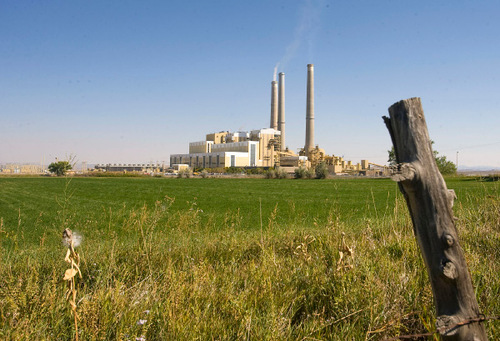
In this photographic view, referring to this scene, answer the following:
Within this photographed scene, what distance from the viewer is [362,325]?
2797mm

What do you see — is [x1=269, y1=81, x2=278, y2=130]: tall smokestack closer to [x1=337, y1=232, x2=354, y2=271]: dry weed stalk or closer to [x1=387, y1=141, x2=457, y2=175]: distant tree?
[x1=387, y1=141, x2=457, y2=175]: distant tree

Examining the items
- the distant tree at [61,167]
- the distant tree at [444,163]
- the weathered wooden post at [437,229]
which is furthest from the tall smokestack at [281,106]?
the weathered wooden post at [437,229]

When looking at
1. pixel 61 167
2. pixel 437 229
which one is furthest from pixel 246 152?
pixel 437 229

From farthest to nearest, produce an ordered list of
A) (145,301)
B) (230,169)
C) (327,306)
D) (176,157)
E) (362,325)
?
(176,157) < (230,169) < (327,306) < (145,301) < (362,325)

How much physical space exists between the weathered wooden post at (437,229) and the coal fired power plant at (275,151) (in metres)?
69.4

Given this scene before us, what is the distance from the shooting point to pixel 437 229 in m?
1.89

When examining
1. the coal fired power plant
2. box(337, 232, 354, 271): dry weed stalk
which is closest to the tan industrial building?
the coal fired power plant

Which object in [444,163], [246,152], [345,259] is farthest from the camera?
[246,152]

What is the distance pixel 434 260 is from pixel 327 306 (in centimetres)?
147

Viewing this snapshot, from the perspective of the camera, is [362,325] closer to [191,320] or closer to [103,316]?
[191,320]

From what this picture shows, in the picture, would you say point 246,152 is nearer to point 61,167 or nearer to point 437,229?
point 61,167

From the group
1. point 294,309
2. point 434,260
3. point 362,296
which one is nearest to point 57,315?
point 294,309

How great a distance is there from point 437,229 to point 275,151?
79806 millimetres

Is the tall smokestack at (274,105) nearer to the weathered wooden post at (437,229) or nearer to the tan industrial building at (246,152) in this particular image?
the tan industrial building at (246,152)
